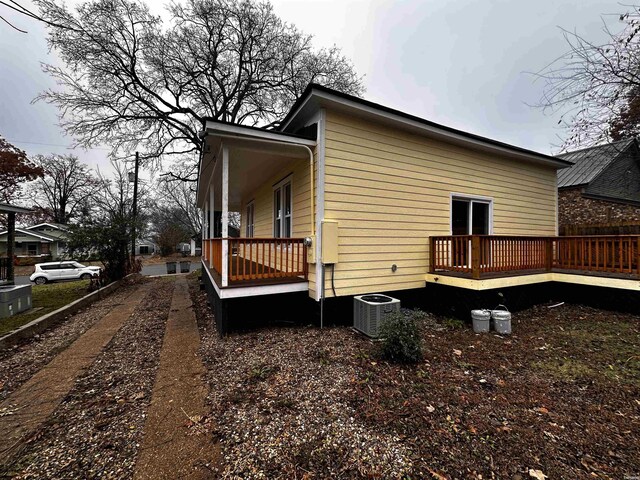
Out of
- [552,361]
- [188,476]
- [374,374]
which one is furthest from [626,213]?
[188,476]

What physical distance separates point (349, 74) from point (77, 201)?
41596 mm

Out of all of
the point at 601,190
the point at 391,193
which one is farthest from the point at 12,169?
the point at 601,190

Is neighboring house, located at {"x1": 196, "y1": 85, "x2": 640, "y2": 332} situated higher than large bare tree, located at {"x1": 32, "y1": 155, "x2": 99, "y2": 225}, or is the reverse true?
large bare tree, located at {"x1": 32, "y1": 155, "x2": 99, "y2": 225}

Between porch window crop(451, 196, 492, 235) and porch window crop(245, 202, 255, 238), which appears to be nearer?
porch window crop(451, 196, 492, 235)

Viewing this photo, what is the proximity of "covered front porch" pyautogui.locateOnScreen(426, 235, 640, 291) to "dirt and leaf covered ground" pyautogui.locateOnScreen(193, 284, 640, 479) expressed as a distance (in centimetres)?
155

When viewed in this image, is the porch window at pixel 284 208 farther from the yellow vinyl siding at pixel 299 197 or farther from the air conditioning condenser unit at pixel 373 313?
the air conditioning condenser unit at pixel 373 313

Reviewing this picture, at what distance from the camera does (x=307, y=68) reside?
51.3 ft

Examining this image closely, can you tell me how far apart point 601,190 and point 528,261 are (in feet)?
30.0

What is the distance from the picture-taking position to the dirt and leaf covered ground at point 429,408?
2023mm

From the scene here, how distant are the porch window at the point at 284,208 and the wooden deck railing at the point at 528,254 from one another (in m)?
3.52

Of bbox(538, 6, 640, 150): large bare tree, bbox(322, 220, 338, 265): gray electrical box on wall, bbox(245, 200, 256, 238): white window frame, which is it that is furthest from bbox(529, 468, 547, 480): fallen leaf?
bbox(245, 200, 256, 238): white window frame

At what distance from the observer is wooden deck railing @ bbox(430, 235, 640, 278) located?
5758mm

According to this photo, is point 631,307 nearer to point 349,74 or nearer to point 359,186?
point 359,186

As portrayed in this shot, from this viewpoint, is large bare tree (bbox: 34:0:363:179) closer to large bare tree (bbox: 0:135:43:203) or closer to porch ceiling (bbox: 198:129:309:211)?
porch ceiling (bbox: 198:129:309:211)
